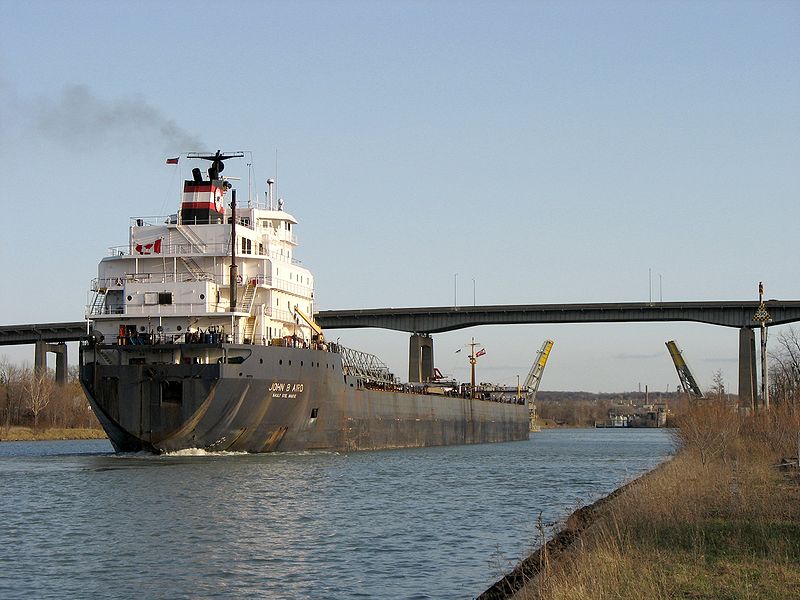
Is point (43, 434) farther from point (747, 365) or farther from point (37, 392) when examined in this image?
point (747, 365)

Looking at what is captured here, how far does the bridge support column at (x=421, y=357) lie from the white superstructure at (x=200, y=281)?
37.6m

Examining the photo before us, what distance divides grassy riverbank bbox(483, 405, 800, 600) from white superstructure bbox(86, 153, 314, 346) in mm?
19538

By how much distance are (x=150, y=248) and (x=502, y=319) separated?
51151 mm

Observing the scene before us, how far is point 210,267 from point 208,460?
8572mm

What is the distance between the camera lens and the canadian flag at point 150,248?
134 feet

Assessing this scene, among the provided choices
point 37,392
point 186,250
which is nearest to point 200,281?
point 186,250

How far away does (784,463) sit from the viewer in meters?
30.3

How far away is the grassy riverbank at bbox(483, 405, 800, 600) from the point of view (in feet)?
40.0

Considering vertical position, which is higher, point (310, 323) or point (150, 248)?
point (150, 248)

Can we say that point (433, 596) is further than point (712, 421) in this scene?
No

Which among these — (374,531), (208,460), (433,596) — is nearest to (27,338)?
(208,460)

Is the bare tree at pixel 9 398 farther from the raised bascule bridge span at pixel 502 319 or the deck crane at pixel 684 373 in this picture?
the deck crane at pixel 684 373

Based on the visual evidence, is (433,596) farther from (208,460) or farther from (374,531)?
(208,460)

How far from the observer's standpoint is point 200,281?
3969 cm
